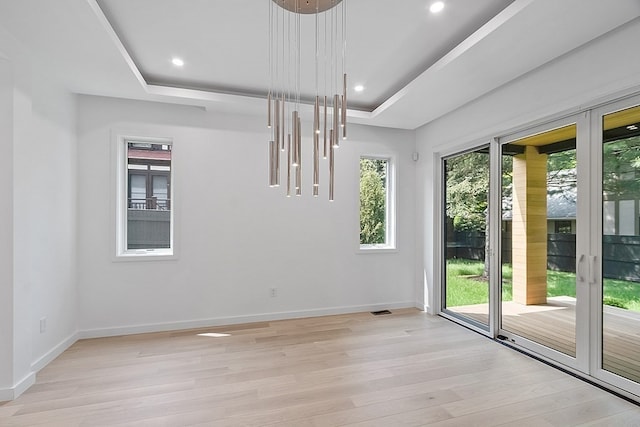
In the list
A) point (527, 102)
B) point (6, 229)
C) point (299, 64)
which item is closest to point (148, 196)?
point (6, 229)

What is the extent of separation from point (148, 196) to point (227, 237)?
1105mm

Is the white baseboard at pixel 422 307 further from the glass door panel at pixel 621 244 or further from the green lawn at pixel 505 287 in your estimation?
the glass door panel at pixel 621 244

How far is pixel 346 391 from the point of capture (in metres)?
2.36

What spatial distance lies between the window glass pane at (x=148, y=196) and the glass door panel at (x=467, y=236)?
3786 mm

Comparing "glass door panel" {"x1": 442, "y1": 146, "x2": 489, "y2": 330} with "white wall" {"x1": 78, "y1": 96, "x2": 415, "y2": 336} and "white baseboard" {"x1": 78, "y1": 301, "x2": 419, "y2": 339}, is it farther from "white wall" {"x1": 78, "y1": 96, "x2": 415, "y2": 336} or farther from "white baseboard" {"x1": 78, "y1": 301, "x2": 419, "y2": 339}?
"white baseboard" {"x1": 78, "y1": 301, "x2": 419, "y2": 339}

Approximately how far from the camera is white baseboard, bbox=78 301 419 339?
346 centimetres

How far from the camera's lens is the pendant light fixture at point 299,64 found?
2.21m

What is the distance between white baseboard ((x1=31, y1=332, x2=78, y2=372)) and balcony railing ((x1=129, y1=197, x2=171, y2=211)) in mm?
1545

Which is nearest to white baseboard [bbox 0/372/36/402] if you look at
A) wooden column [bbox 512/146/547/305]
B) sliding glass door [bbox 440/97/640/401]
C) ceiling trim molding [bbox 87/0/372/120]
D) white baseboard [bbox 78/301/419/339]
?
white baseboard [bbox 78/301/419/339]

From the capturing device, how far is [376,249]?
4473 mm

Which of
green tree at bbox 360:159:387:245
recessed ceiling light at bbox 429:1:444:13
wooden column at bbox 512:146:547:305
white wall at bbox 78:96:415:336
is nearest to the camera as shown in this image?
recessed ceiling light at bbox 429:1:444:13

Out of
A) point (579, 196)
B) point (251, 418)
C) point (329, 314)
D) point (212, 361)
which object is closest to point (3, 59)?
point (212, 361)

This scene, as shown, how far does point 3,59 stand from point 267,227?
109 inches

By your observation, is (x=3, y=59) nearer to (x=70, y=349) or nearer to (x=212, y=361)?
(x=70, y=349)
